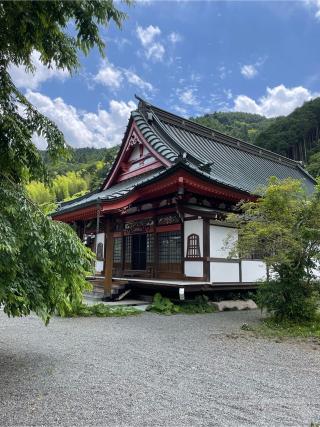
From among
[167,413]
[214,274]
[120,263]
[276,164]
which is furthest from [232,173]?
[167,413]

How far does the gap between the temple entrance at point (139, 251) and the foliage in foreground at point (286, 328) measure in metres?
5.67

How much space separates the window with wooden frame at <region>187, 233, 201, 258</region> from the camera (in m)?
Answer: 10.6

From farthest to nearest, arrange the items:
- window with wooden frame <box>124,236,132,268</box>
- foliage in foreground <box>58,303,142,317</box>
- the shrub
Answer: window with wooden frame <box>124,236,132,268</box>, foliage in foreground <box>58,303,142,317</box>, the shrub

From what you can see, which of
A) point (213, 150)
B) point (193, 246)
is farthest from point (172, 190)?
point (213, 150)

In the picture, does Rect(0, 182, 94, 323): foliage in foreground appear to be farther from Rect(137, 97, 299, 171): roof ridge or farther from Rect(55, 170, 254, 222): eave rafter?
Rect(137, 97, 299, 171): roof ridge

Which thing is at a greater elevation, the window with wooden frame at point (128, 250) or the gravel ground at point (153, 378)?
the window with wooden frame at point (128, 250)

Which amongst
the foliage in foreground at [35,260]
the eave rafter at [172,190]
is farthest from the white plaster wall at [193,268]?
the foliage in foreground at [35,260]

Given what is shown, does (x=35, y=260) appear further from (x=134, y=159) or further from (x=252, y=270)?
→ (x=134, y=159)

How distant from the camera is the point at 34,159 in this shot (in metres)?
4.24

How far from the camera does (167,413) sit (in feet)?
Result: 10.5

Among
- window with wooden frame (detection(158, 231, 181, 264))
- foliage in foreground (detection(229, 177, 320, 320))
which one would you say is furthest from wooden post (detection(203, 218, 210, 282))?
foliage in foreground (detection(229, 177, 320, 320))

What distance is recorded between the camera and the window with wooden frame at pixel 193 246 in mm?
10617

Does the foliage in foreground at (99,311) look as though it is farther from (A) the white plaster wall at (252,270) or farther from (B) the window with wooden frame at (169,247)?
(A) the white plaster wall at (252,270)

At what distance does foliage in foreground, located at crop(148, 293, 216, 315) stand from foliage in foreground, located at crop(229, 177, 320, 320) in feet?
8.02
